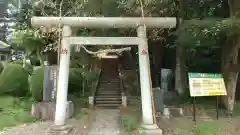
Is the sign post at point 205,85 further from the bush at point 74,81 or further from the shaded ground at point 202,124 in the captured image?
the bush at point 74,81

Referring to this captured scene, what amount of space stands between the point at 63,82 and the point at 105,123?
8.07 feet

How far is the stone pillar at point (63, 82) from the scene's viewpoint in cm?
1018

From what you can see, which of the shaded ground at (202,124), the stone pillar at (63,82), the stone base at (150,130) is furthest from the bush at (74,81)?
the stone base at (150,130)

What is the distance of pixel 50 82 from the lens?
41.8 feet

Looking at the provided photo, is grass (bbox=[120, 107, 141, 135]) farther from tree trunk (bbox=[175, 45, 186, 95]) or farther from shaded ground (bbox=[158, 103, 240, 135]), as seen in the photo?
tree trunk (bbox=[175, 45, 186, 95])

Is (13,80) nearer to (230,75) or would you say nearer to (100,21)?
(100,21)

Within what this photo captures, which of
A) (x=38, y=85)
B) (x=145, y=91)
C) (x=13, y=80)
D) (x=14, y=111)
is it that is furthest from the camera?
(x=13, y=80)

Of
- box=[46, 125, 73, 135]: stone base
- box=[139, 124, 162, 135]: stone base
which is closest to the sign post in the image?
box=[139, 124, 162, 135]: stone base

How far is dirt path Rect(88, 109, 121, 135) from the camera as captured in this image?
33.4ft

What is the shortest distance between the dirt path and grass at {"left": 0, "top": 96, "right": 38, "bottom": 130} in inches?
105

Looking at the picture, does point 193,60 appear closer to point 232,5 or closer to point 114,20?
point 232,5

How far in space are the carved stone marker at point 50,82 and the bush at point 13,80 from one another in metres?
3.36

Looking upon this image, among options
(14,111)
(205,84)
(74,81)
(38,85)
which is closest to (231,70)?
(205,84)

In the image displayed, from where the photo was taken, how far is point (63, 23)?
1067 cm
